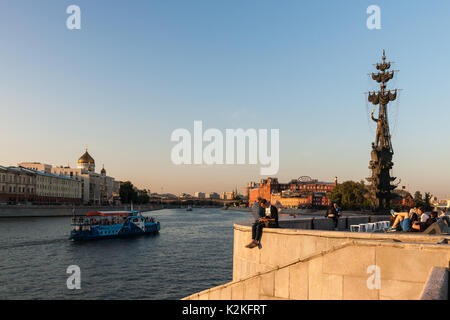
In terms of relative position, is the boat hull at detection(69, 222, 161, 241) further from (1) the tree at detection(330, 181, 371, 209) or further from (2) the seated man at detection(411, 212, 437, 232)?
(1) the tree at detection(330, 181, 371, 209)

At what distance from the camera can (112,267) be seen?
30.9m

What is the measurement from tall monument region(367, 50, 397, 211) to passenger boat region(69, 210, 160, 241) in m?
32.8

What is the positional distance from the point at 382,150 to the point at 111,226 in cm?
3852

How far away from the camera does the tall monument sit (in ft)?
169

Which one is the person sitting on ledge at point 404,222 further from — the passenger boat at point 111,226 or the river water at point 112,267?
the passenger boat at point 111,226

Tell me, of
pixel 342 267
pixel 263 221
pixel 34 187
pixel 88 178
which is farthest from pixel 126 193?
pixel 342 267

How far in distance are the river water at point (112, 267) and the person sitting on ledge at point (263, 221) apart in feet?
42.7

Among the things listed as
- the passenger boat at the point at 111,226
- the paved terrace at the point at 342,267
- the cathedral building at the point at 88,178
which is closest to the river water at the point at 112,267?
the passenger boat at the point at 111,226

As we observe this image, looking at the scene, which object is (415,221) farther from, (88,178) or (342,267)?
(88,178)

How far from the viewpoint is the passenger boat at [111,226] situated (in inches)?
1849

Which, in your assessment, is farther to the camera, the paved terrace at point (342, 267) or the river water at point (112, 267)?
the river water at point (112, 267)

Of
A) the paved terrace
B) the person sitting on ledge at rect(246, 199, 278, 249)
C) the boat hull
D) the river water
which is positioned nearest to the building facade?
the river water
